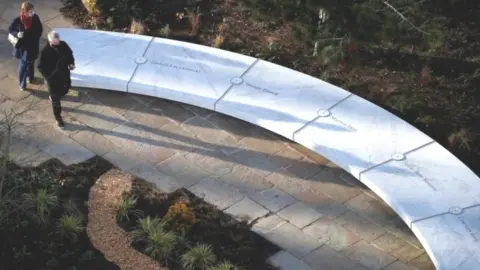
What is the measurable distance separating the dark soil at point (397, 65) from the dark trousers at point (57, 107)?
2.30m

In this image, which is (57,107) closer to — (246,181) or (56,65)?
(56,65)

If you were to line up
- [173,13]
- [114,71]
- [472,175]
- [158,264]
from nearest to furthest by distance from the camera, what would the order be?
[158,264], [472,175], [114,71], [173,13]

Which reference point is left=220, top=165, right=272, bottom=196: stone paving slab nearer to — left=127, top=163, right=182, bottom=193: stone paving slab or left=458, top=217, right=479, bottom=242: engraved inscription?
left=127, top=163, right=182, bottom=193: stone paving slab

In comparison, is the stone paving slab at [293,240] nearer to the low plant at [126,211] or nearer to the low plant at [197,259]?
the low plant at [197,259]

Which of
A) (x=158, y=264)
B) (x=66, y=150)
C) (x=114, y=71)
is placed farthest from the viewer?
(x=114, y=71)

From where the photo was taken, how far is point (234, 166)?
39.5 ft

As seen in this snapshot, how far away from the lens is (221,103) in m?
12.5

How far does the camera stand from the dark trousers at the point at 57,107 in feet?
A: 39.9

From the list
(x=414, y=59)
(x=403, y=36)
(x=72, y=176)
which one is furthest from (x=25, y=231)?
(x=414, y=59)

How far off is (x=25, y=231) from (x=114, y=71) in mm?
3133

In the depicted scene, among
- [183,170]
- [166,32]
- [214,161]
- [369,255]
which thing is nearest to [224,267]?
[369,255]

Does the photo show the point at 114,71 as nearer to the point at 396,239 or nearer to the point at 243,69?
the point at 243,69

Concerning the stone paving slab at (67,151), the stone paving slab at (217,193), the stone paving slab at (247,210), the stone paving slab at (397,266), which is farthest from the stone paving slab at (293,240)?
the stone paving slab at (67,151)

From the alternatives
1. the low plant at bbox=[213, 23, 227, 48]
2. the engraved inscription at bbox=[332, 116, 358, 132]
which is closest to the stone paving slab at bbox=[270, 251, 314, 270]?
the engraved inscription at bbox=[332, 116, 358, 132]
